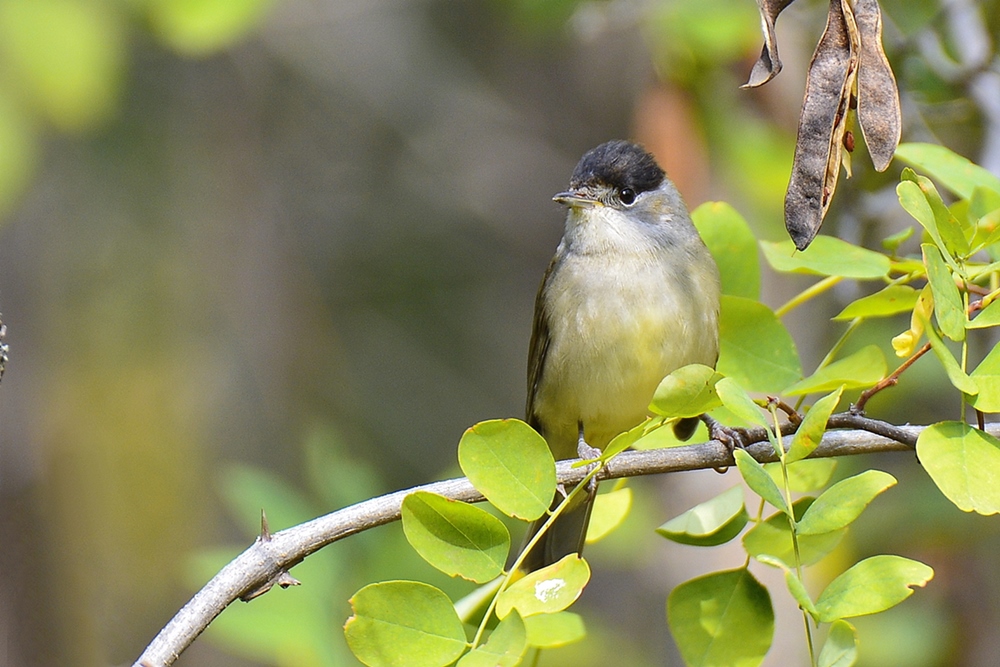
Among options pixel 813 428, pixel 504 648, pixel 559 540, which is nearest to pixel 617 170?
pixel 559 540

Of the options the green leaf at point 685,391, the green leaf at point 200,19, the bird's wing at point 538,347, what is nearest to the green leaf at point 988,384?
the green leaf at point 685,391

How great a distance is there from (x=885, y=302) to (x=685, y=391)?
1.86 ft

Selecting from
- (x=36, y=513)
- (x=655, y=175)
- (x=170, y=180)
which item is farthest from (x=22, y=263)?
(x=655, y=175)

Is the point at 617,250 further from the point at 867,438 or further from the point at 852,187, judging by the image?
the point at 867,438

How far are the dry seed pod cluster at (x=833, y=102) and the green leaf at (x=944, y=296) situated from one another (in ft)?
0.57

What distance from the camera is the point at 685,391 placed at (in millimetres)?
1850

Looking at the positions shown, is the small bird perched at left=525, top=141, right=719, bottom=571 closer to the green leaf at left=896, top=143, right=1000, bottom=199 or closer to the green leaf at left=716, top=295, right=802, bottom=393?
the green leaf at left=716, top=295, right=802, bottom=393

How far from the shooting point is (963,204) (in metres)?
2.33

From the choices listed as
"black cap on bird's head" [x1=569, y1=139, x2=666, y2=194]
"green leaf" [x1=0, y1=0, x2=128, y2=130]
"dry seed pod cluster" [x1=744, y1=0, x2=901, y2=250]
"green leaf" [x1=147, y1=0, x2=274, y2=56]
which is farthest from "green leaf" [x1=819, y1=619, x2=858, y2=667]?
"green leaf" [x1=0, y1=0, x2=128, y2=130]

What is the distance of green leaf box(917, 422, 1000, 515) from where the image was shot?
1687 mm

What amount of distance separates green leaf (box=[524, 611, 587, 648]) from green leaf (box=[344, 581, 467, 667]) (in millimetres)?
500

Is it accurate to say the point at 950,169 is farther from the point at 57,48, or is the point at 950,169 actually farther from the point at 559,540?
the point at 57,48

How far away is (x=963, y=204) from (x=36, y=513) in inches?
193

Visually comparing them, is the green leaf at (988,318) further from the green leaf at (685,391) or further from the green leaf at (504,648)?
the green leaf at (504,648)
